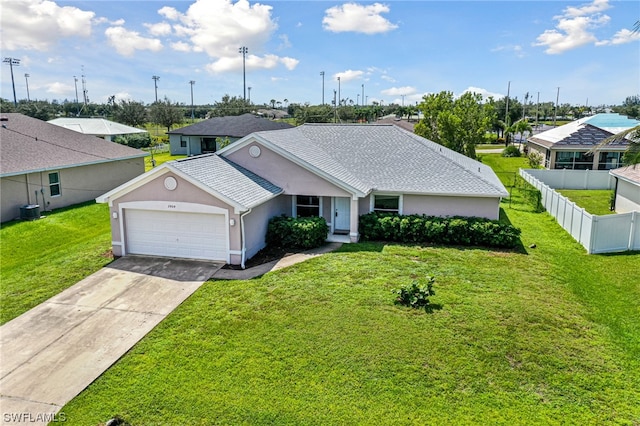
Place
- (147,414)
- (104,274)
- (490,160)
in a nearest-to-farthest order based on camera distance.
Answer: (147,414) → (104,274) → (490,160)

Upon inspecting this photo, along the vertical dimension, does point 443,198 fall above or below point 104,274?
above

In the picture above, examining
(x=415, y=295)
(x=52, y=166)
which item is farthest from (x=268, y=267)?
(x=52, y=166)

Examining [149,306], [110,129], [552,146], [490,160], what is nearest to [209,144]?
[110,129]

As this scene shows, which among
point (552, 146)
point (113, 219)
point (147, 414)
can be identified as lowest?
point (147, 414)

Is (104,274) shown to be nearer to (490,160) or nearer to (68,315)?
(68,315)

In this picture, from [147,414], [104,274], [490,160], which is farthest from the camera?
[490,160]

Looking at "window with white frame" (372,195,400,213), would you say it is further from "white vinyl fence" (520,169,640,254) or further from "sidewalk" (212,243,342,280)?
"white vinyl fence" (520,169,640,254)

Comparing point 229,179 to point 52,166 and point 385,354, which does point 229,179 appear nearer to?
point 385,354
